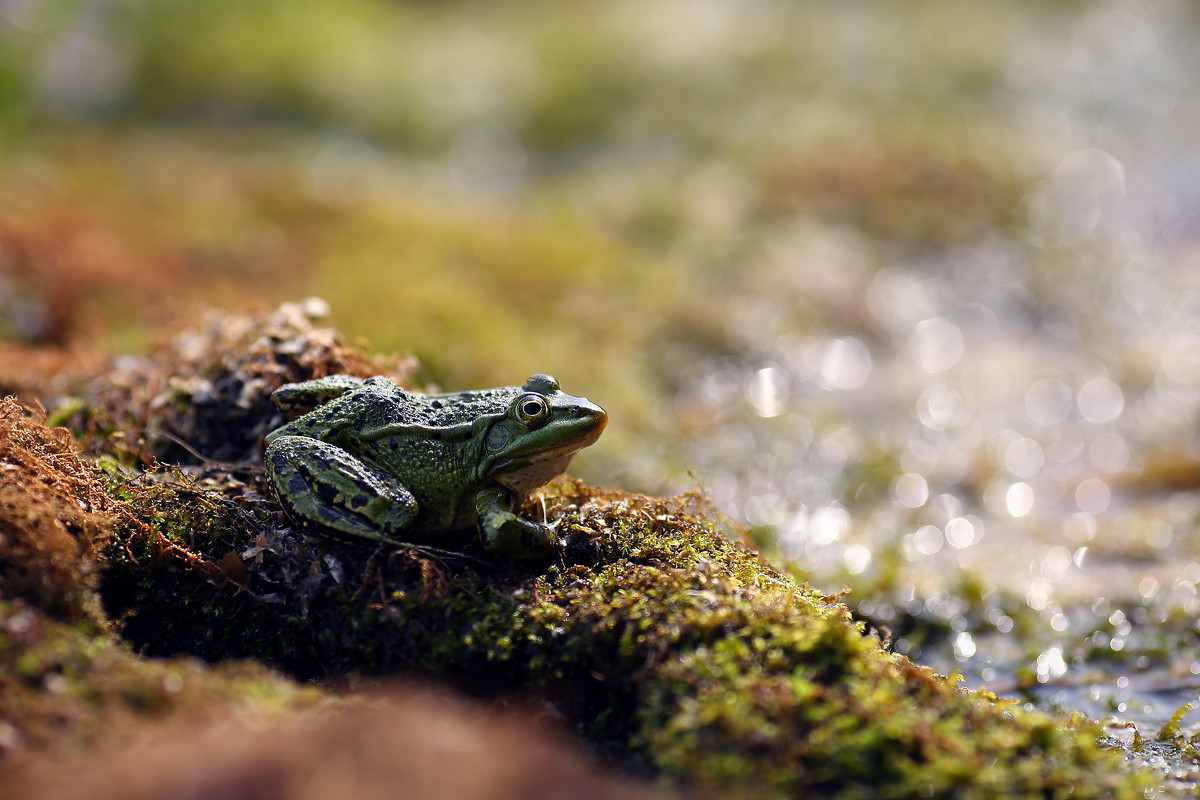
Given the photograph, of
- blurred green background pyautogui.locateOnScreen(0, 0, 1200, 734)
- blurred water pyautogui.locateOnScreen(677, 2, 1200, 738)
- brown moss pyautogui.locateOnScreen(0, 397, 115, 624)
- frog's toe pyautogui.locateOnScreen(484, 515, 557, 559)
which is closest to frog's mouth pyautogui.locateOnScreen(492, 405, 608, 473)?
frog's toe pyautogui.locateOnScreen(484, 515, 557, 559)

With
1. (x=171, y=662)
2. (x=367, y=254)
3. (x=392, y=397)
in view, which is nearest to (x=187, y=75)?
(x=367, y=254)

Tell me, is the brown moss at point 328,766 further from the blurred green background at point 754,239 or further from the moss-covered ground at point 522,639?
the blurred green background at point 754,239

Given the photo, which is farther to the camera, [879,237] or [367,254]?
[879,237]

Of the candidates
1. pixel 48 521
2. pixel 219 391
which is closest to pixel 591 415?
pixel 48 521

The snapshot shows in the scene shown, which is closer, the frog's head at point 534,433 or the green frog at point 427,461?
the green frog at point 427,461

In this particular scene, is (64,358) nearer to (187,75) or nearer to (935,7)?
(187,75)

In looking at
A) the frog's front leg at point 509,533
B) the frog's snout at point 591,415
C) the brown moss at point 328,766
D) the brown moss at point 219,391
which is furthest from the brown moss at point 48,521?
the frog's snout at point 591,415

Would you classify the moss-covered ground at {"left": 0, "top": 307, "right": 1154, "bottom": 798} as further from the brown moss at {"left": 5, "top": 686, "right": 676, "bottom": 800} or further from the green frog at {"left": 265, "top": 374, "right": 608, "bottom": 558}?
the brown moss at {"left": 5, "top": 686, "right": 676, "bottom": 800}
